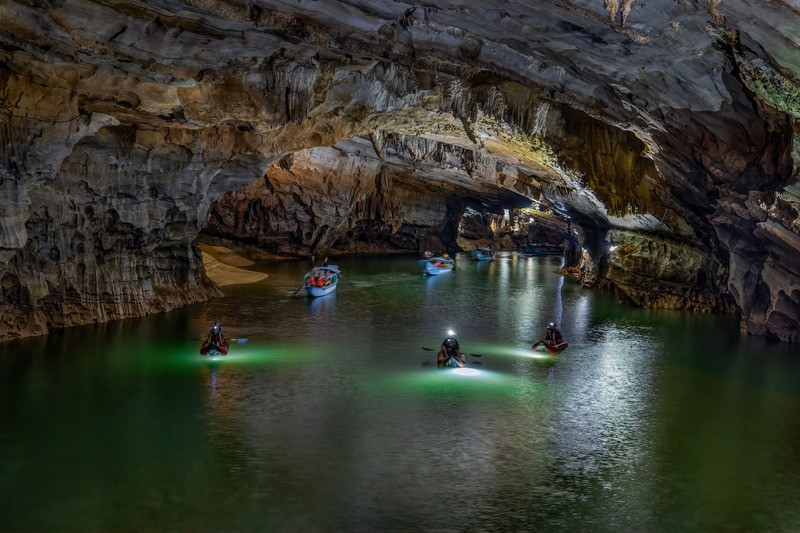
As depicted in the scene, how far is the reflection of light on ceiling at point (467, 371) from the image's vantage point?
57.4 ft

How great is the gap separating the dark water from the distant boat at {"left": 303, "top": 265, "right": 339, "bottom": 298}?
6093 millimetres

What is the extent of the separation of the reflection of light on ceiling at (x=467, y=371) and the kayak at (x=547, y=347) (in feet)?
10.6

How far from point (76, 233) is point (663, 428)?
16586 millimetres

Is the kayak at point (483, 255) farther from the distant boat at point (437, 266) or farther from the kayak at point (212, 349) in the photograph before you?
the kayak at point (212, 349)

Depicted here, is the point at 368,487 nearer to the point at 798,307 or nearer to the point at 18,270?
the point at 18,270

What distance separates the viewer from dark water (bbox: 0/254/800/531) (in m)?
9.94

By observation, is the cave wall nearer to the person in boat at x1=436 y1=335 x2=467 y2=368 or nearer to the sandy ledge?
the sandy ledge

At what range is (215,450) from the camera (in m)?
12.0

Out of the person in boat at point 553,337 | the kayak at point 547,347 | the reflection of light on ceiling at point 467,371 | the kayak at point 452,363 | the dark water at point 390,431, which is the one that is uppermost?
the person in boat at point 553,337

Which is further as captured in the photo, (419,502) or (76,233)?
(76,233)

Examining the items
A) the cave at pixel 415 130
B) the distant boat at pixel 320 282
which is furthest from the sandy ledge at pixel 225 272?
the distant boat at pixel 320 282

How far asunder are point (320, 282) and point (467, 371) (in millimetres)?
13769

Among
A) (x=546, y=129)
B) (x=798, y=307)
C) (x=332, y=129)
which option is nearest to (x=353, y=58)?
(x=332, y=129)

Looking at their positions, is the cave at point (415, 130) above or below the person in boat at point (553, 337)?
above
